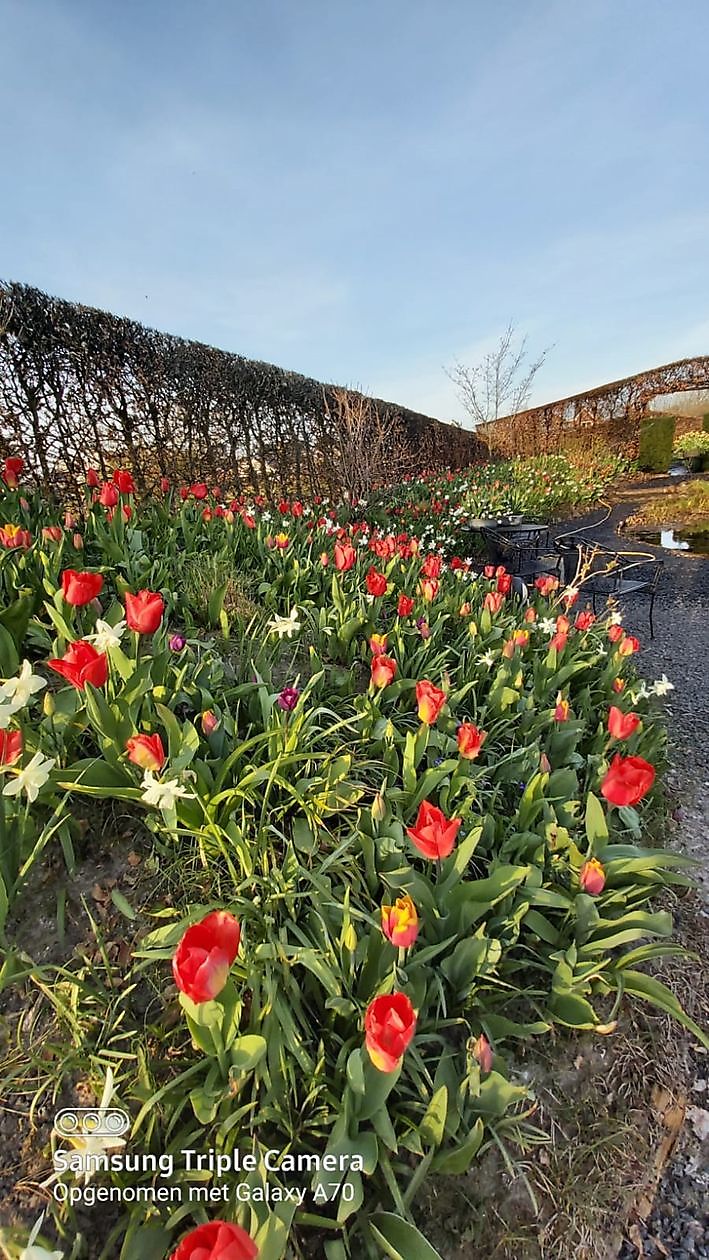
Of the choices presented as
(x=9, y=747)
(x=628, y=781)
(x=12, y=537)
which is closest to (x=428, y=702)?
(x=628, y=781)

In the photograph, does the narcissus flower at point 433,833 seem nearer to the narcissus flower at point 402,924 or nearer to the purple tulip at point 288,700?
the narcissus flower at point 402,924

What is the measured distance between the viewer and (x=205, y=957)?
741 millimetres

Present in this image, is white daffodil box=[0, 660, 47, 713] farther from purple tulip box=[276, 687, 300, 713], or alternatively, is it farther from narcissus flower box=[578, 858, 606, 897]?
narcissus flower box=[578, 858, 606, 897]

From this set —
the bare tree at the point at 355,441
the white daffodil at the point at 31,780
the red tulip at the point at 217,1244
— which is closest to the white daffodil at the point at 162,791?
the white daffodil at the point at 31,780

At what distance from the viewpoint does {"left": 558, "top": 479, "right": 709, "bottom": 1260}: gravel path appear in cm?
108

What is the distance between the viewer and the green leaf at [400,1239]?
0.77 m

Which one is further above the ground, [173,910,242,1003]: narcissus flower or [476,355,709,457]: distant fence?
[476,355,709,457]: distant fence

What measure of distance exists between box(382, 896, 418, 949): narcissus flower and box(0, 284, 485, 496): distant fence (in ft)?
13.1

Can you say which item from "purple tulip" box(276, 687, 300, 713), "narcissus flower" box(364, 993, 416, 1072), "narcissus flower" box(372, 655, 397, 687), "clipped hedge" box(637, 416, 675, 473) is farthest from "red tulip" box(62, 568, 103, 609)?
"clipped hedge" box(637, 416, 675, 473)

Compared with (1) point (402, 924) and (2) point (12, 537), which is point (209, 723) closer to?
(1) point (402, 924)

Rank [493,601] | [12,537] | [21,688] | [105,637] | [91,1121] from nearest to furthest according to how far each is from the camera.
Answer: [91,1121]
[21,688]
[105,637]
[12,537]
[493,601]

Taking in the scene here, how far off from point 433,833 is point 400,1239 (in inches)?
23.1

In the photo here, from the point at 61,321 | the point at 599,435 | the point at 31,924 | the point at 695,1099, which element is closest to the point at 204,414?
the point at 61,321

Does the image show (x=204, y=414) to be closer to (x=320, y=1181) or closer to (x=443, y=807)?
(x=443, y=807)
